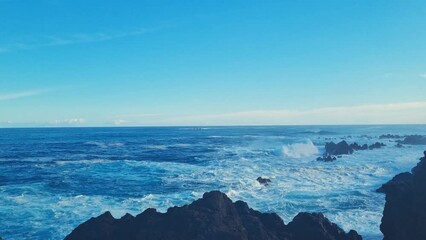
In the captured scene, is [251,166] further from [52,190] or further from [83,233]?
[83,233]

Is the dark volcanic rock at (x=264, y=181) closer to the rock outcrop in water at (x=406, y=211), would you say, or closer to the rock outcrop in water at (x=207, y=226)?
the rock outcrop in water at (x=406, y=211)

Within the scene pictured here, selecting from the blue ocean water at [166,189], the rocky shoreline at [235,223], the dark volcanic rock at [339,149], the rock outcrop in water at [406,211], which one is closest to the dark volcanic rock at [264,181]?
the blue ocean water at [166,189]

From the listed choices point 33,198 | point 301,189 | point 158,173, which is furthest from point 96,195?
point 301,189

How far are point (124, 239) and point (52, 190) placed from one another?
17.3 meters

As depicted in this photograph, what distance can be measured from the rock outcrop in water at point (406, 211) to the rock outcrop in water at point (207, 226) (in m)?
1.55

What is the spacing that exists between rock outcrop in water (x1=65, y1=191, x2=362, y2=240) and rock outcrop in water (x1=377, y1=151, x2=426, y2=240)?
1546mm

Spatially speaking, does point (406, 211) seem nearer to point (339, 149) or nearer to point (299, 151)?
point (299, 151)

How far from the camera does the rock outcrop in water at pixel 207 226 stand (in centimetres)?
1377

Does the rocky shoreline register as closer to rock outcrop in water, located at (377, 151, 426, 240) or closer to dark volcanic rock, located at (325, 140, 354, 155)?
rock outcrop in water, located at (377, 151, 426, 240)

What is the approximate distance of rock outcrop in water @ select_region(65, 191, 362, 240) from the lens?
13773mm

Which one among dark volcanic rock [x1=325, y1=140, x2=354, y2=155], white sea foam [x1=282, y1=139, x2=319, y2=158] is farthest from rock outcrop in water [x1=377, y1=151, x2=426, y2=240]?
dark volcanic rock [x1=325, y1=140, x2=354, y2=155]

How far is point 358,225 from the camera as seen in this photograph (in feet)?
65.6

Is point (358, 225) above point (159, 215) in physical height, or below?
below

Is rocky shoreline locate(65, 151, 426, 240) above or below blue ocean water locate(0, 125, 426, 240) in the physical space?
above
